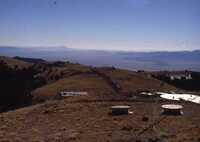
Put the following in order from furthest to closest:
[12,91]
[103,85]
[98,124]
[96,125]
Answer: [103,85], [12,91], [98,124], [96,125]

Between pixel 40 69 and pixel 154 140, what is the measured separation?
1880 inches

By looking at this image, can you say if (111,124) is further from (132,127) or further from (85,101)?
(85,101)

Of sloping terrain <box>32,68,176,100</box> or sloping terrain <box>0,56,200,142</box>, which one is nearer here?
sloping terrain <box>0,56,200,142</box>

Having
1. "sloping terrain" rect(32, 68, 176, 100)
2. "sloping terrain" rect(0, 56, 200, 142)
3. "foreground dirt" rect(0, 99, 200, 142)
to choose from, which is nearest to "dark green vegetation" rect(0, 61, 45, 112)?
"sloping terrain" rect(32, 68, 176, 100)

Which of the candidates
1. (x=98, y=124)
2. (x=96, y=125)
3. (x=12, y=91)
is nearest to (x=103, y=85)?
Answer: (x=12, y=91)

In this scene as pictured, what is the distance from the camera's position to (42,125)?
54.4 feet

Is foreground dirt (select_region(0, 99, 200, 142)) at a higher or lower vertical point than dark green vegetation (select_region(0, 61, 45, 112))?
higher

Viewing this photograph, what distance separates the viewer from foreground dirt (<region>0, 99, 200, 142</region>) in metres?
14.0

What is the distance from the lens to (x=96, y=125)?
16234 mm

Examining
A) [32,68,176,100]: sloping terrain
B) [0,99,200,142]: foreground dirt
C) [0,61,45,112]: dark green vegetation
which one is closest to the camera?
[0,99,200,142]: foreground dirt

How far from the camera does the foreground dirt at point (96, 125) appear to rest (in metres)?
14.0

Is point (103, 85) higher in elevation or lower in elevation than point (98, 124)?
lower

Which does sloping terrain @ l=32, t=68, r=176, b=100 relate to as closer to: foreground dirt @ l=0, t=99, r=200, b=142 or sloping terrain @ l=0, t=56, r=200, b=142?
sloping terrain @ l=0, t=56, r=200, b=142

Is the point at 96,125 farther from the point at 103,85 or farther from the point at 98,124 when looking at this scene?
the point at 103,85
